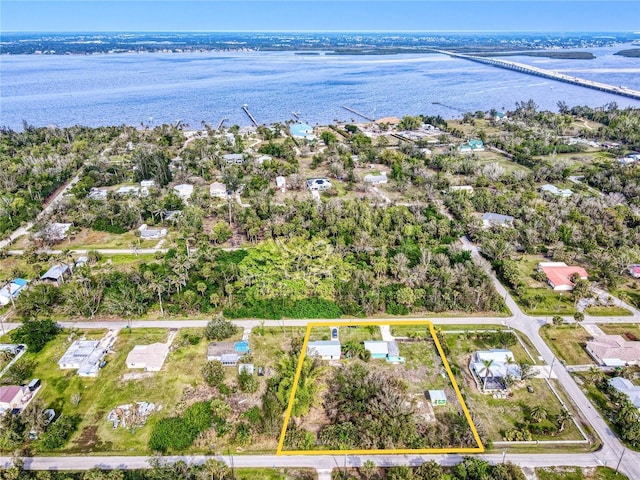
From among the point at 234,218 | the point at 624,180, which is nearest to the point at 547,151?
the point at 624,180

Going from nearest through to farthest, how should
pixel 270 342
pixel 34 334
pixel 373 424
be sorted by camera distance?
pixel 373 424
pixel 34 334
pixel 270 342

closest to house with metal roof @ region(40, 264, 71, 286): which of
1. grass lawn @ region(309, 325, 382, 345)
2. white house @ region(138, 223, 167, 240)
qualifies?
white house @ region(138, 223, 167, 240)

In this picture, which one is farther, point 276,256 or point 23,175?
point 23,175

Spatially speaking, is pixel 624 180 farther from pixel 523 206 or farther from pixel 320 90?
pixel 320 90

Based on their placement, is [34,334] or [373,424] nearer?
[373,424]

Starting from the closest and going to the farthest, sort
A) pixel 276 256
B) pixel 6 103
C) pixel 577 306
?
pixel 577 306 → pixel 276 256 → pixel 6 103

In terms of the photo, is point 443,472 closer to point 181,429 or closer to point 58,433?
point 181,429

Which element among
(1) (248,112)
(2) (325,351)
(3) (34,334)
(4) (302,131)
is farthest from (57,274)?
(1) (248,112)
